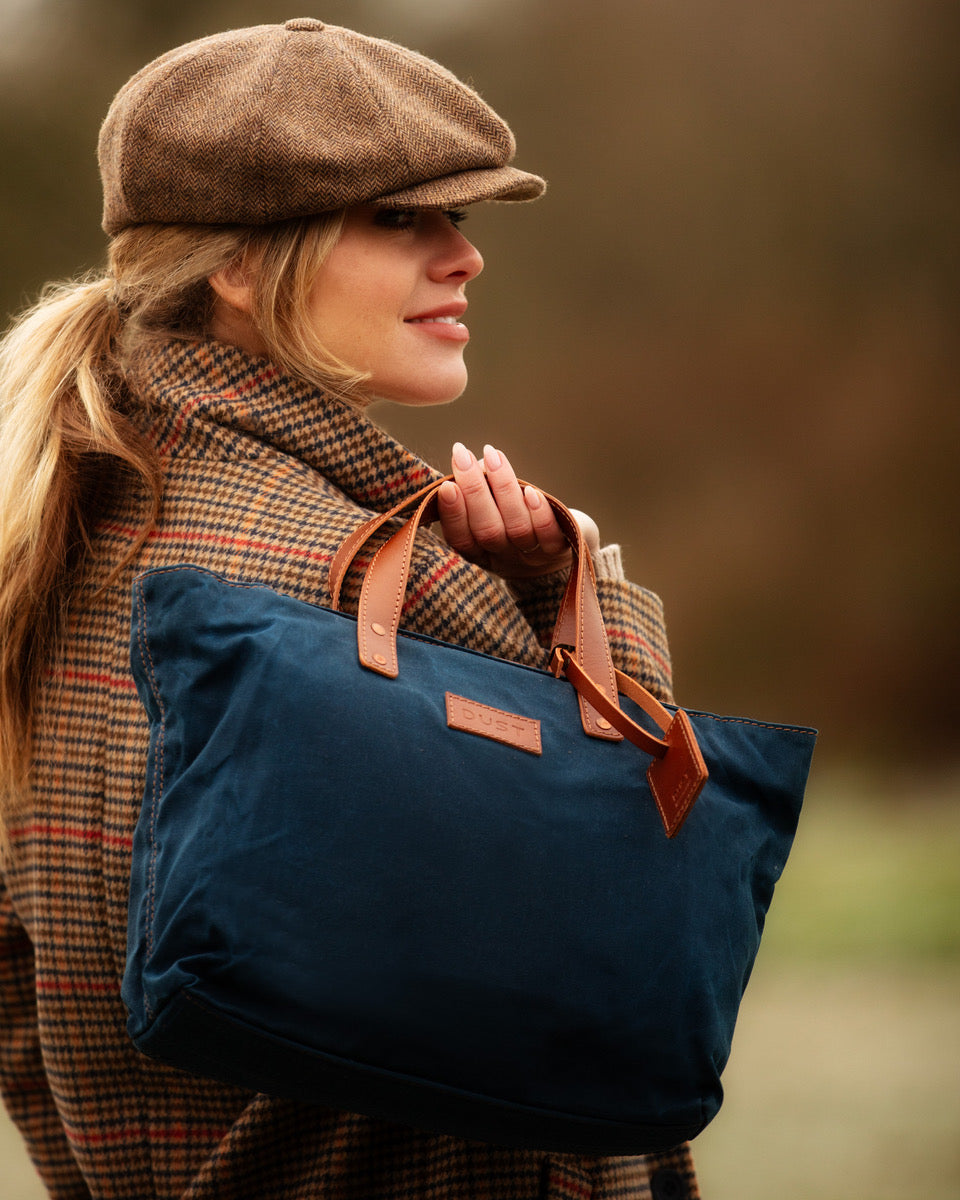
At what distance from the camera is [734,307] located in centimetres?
560

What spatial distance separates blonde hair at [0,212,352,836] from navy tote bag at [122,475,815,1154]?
0.91 ft

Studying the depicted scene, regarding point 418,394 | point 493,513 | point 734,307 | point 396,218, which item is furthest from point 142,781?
point 734,307

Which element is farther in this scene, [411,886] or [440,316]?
[440,316]

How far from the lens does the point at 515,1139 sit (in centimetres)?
96

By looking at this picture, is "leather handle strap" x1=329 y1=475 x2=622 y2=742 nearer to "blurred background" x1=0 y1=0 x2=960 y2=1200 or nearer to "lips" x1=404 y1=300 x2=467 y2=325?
"lips" x1=404 y1=300 x2=467 y2=325

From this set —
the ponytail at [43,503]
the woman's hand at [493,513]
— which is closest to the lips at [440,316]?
the woman's hand at [493,513]

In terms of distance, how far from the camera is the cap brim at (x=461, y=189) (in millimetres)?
1194

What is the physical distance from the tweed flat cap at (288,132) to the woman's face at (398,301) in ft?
0.25

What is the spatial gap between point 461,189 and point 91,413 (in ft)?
1.45

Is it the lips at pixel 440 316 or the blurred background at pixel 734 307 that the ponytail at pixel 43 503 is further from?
the blurred background at pixel 734 307

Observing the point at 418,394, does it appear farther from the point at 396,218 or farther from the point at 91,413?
the point at 91,413

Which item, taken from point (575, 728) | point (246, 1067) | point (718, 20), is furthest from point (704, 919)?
point (718, 20)

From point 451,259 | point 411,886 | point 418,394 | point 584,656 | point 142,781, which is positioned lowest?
point 142,781

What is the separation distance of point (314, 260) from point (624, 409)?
4569 mm
